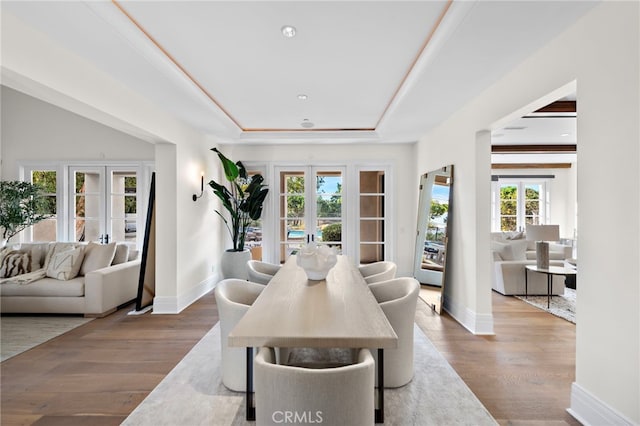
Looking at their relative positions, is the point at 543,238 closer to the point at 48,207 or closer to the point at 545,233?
the point at 545,233

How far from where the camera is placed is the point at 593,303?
194cm

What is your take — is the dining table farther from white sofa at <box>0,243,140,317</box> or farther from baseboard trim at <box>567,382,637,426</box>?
white sofa at <box>0,243,140,317</box>

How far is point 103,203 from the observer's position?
545cm

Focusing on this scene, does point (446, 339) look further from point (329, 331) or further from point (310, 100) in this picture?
point (310, 100)

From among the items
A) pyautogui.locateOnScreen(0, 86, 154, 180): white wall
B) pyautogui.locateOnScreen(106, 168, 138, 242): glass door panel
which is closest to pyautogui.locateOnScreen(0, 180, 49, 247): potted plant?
pyautogui.locateOnScreen(0, 86, 154, 180): white wall

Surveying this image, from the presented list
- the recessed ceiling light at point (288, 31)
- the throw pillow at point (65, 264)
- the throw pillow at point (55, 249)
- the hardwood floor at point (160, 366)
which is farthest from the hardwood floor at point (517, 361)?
the throw pillow at point (55, 249)

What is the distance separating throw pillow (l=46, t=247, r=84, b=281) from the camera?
13.5 feet

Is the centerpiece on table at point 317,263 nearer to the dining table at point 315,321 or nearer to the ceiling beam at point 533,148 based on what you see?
the dining table at point 315,321

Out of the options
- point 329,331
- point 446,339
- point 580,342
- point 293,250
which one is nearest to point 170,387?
point 329,331

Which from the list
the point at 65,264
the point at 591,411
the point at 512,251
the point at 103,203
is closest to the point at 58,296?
the point at 65,264

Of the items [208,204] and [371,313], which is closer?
[371,313]

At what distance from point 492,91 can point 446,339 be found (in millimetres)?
2424

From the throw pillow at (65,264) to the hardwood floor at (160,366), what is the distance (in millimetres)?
751

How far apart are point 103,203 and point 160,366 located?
12.4 ft
